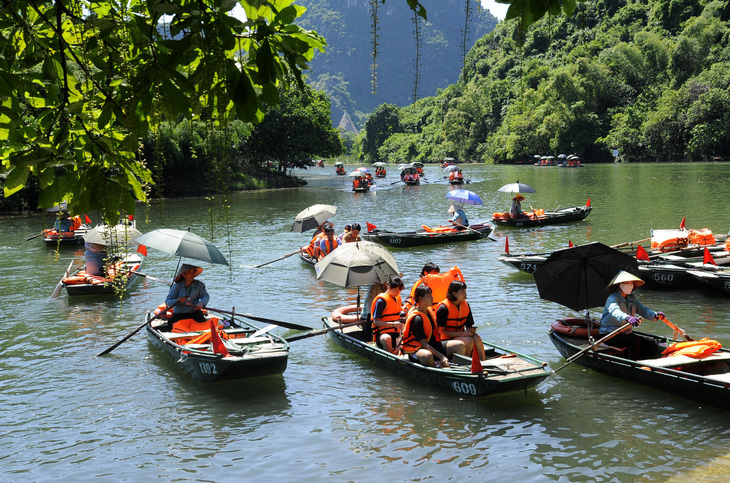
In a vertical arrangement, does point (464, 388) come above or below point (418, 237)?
below

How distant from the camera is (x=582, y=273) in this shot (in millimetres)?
11641

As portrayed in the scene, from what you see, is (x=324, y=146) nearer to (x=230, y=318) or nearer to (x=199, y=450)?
(x=230, y=318)

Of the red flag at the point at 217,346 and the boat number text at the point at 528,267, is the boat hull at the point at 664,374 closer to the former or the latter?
the red flag at the point at 217,346

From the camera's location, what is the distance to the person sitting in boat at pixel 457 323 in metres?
11.0

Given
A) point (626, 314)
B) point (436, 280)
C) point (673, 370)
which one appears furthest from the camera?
point (436, 280)

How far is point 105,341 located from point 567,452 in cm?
1004

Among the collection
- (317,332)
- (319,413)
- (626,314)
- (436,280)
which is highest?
(436,280)

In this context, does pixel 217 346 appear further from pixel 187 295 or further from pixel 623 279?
pixel 623 279

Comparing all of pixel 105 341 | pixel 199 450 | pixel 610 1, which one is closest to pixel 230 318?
pixel 105 341

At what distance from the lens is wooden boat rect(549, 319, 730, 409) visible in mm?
9664

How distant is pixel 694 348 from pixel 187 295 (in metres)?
8.86

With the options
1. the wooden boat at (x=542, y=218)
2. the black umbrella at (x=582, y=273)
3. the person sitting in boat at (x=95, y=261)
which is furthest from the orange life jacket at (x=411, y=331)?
the wooden boat at (x=542, y=218)

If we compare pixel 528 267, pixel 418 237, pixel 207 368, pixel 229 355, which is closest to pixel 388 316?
pixel 229 355

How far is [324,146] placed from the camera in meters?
62.1
